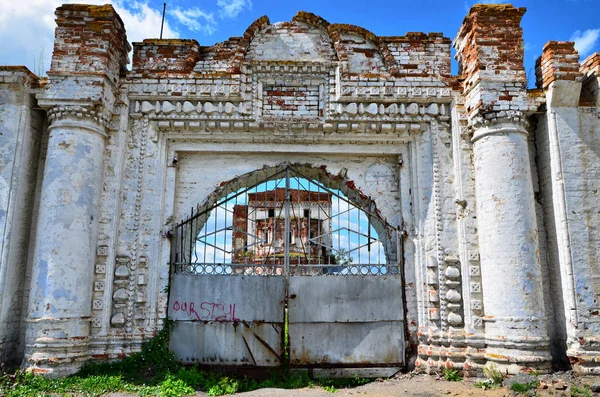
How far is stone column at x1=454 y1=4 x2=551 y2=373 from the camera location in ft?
17.2

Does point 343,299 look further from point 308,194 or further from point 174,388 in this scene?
point 174,388

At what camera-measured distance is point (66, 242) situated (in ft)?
17.8

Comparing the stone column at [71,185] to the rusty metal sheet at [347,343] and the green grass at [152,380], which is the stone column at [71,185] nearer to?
the green grass at [152,380]

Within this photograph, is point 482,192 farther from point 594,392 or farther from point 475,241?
point 594,392

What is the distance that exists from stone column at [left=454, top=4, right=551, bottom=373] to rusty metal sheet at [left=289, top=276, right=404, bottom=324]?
1.09 metres

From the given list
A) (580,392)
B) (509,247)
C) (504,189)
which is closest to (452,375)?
Answer: (580,392)

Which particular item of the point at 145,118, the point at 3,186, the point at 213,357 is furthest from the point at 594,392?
the point at 3,186

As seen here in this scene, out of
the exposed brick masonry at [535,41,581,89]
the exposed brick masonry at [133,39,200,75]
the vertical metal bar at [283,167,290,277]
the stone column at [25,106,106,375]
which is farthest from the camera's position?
the exposed brick masonry at [133,39,200,75]

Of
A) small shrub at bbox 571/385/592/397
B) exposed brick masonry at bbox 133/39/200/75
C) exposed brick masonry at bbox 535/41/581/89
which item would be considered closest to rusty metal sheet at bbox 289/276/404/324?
small shrub at bbox 571/385/592/397

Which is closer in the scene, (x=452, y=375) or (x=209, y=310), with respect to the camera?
(x=452, y=375)

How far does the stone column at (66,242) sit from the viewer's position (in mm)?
5227

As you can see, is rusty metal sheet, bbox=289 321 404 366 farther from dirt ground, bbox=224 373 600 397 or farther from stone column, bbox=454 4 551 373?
stone column, bbox=454 4 551 373

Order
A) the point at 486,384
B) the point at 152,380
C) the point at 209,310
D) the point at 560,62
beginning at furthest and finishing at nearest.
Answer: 1. the point at 209,310
2. the point at 560,62
3. the point at 152,380
4. the point at 486,384

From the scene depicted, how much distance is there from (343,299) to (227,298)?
1.53 metres
